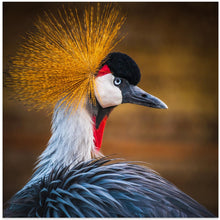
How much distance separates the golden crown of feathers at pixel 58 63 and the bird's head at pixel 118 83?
0.03m

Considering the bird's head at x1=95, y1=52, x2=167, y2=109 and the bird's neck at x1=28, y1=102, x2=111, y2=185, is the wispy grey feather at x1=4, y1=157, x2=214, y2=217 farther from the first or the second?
the bird's head at x1=95, y1=52, x2=167, y2=109

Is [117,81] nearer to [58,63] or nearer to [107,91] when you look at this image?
[107,91]

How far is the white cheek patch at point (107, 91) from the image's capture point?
926mm

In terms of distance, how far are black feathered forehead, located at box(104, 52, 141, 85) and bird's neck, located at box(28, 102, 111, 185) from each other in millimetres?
147

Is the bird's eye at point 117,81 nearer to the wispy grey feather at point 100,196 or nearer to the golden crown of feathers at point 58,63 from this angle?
the golden crown of feathers at point 58,63

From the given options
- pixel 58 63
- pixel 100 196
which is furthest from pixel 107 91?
pixel 100 196

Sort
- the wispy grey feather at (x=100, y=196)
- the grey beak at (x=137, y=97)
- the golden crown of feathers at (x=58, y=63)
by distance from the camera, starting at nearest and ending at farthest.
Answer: the wispy grey feather at (x=100, y=196), the golden crown of feathers at (x=58, y=63), the grey beak at (x=137, y=97)

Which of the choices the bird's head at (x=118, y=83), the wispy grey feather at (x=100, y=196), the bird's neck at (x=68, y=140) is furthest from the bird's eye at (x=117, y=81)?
the wispy grey feather at (x=100, y=196)

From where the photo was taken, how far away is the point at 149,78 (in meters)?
2.28

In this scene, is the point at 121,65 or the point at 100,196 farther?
the point at 121,65

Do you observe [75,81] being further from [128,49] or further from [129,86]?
[128,49]

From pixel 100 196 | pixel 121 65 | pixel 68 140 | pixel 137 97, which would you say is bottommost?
pixel 100 196

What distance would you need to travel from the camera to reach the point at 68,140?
901 mm

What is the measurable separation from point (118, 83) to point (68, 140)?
25cm
